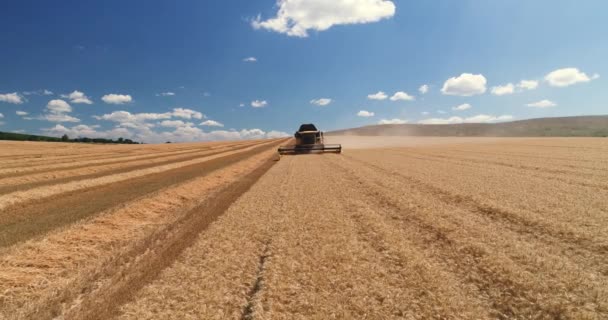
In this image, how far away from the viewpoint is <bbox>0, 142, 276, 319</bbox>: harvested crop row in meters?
5.11

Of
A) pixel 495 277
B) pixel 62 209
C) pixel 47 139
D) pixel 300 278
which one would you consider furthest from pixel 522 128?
pixel 47 139

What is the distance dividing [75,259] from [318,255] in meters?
5.22

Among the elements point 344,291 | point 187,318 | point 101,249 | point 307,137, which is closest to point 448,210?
point 344,291

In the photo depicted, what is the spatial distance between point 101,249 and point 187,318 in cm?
423

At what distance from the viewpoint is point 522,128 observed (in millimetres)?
111188

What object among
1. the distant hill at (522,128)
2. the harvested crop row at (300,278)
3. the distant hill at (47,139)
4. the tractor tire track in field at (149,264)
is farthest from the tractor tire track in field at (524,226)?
the distant hill at (47,139)

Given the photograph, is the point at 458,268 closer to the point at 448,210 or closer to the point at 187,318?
the point at 448,210

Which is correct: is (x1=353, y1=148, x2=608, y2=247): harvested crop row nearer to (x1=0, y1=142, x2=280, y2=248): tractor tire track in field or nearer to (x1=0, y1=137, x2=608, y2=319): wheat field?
(x1=0, y1=137, x2=608, y2=319): wheat field

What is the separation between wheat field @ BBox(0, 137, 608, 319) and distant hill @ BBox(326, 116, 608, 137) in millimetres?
95250

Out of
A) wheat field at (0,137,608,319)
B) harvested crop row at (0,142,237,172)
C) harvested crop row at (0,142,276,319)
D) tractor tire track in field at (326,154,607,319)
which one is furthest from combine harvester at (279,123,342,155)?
tractor tire track in field at (326,154,607,319)

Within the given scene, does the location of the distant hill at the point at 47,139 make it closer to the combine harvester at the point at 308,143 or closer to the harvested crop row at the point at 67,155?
the harvested crop row at the point at 67,155

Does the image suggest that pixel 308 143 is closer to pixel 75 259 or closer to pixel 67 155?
pixel 67 155

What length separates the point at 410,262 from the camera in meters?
5.68

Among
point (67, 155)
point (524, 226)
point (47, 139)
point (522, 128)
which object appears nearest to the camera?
point (524, 226)
